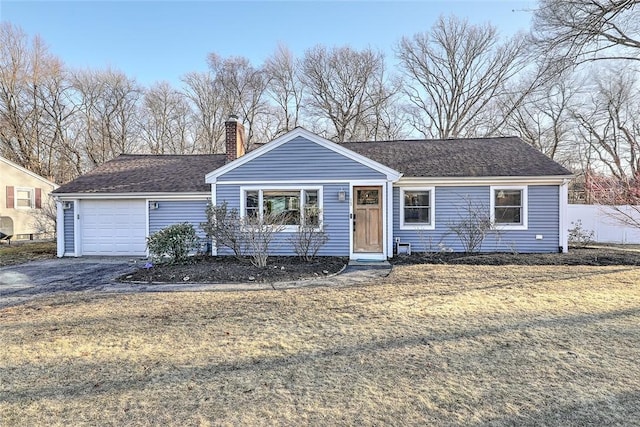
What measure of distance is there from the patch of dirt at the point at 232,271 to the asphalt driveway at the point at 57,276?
2.86 feet

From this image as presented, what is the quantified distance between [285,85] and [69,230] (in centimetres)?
2339

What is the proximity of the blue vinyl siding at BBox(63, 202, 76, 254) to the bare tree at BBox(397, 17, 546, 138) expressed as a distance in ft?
85.0

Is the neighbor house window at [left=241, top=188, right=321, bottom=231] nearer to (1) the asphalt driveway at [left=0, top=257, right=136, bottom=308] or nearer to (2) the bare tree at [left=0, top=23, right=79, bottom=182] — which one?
(1) the asphalt driveway at [left=0, top=257, right=136, bottom=308]

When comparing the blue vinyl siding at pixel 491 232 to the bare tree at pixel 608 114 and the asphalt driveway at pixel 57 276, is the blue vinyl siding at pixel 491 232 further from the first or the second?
the bare tree at pixel 608 114

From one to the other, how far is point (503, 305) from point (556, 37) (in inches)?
482

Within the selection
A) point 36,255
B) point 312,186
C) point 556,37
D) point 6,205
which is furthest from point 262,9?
point 6,205

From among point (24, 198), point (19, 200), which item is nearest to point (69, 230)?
point (19, 200)

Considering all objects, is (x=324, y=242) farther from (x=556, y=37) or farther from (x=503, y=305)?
(x=556, y=37)

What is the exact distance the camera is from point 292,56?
104ft

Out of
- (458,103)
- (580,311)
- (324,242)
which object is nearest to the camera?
(580,311)

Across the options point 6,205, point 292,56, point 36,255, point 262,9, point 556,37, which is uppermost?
point 292,56

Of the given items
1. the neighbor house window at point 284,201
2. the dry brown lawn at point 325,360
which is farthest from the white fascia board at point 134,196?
the dry brown lawn at point 325,360

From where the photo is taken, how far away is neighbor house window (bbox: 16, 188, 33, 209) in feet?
66.2

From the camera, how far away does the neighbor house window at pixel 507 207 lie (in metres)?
11.5
